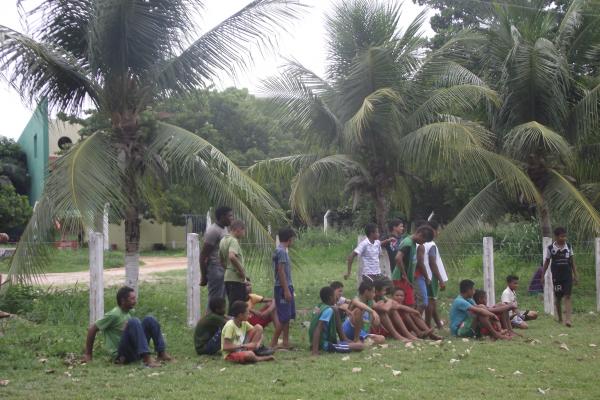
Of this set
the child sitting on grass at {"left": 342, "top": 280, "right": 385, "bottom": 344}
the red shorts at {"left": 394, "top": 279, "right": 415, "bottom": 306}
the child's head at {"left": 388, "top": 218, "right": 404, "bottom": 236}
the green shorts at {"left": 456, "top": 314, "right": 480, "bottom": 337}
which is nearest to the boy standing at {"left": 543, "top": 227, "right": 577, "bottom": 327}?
the green shorts at {"left": 456, "top": 314, "right": 480, "bottom": 337}

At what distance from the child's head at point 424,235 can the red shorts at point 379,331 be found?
1.41m

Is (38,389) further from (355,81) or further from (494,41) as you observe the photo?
(494,41)

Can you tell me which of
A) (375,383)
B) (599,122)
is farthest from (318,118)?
(375,383)

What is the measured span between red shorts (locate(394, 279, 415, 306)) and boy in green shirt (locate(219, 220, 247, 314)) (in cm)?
241

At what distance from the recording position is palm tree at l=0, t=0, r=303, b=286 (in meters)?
10.5

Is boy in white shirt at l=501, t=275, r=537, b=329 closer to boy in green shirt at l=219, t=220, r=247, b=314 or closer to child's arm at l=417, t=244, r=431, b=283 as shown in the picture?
child's arm at l=417, t=244, r=431, b=283

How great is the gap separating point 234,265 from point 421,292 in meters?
3.02

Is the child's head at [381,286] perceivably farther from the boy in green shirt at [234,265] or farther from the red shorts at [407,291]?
the boy in green shirt at [234,265]

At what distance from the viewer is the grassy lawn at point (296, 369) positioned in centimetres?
680

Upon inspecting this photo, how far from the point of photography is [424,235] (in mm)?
10516

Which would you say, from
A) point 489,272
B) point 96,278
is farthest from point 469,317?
point 96,278

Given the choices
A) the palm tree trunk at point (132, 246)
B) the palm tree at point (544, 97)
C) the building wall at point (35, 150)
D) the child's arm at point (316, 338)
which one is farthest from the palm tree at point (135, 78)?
the building wall at point (35, 150)

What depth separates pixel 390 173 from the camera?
13961 mm

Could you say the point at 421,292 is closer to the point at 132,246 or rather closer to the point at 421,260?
the point at 421,260
